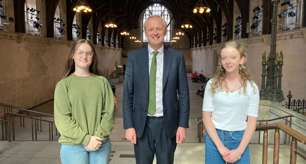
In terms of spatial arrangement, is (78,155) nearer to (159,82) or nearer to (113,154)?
(159,82)

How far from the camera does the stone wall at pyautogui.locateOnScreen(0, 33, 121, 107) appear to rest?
12430 mm

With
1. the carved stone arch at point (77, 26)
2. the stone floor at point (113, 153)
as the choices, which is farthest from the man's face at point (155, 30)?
the carved stone arch at point (77, 26)

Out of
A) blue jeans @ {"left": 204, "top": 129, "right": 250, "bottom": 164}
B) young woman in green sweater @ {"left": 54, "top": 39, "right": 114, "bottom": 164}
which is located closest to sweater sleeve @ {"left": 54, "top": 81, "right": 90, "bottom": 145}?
young woman in green sweater @ {"left": 54, "top": 39, "right": 114, "bottom": 164}

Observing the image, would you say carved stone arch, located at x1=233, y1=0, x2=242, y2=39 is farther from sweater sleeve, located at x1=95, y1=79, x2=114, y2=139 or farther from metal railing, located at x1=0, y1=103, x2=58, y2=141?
sweater sleeve, located at x1=95, y1=79, x2=114, y2=139

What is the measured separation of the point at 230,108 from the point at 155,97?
26.4 inches

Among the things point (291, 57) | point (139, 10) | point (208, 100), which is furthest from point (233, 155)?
point (139, 10)

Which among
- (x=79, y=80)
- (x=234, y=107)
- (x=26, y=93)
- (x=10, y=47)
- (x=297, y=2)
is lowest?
(x=26, y=93)

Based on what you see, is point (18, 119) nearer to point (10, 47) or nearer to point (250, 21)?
point (10, 47)

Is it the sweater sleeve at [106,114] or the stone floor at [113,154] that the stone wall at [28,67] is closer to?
the stone floor at [113,154]

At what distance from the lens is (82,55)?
2.69 m

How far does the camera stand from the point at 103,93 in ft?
8.86

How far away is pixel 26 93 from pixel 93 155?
13.1 m

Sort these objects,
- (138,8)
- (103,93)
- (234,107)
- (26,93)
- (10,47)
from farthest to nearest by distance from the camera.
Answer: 1. (138,8)
2. (26,93)
3. (10,47)
4. (103,93)
5. (234,107)

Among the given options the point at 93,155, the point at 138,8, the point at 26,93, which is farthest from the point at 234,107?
the point at 138,8
